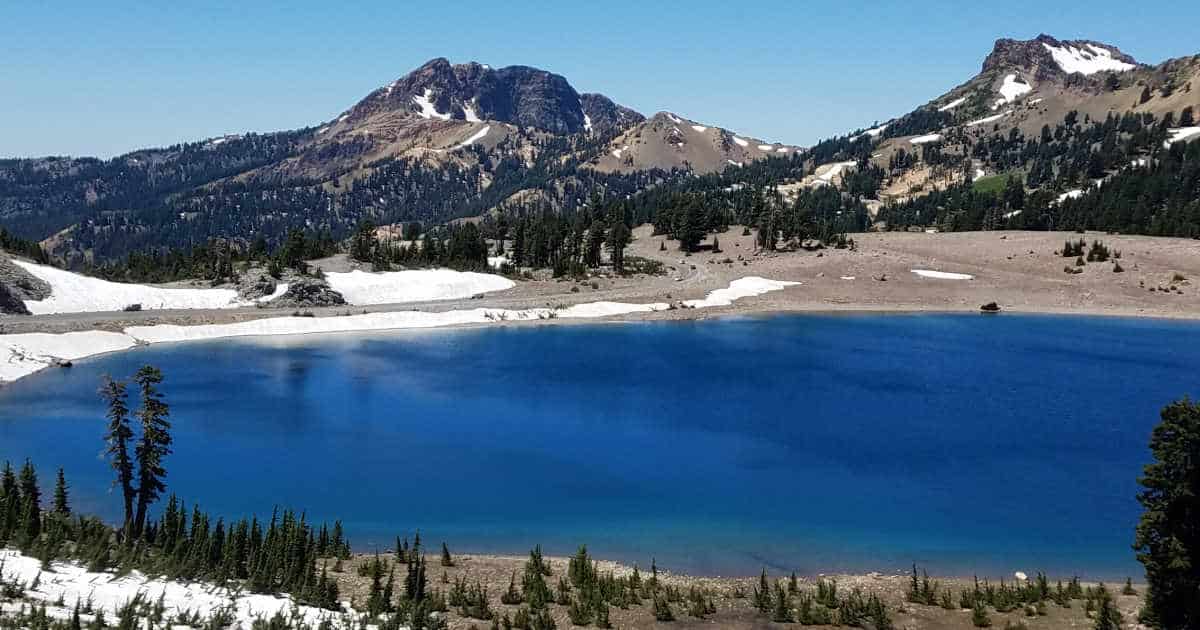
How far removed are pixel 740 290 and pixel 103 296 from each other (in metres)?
62.9

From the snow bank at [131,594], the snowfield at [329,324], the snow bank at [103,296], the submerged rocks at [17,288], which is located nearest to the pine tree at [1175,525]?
the snow bank at [131,594]

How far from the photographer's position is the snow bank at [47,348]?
54.4 meters

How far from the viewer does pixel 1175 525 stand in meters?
17.2

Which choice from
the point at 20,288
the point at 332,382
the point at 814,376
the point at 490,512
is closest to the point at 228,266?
the point at 20,288

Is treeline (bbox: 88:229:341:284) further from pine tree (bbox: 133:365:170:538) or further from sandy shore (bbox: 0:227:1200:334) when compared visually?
pine tree (bbox: 133:365:170:538)

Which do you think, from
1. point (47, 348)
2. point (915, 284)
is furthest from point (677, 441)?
point (915, 284)

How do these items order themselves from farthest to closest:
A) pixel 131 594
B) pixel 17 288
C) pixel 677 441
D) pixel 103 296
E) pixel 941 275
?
1. pixel 941 275
2. pixel 103 296
3. pixel 17 288
4. pixel 677 441
5. pixel 131 594

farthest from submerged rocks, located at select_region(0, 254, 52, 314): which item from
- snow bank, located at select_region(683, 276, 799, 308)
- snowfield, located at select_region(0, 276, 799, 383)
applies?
snow bank, located at select_region(683, 276, 799, 308)

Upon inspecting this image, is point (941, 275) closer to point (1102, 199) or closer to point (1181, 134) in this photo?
point (1102, 199)

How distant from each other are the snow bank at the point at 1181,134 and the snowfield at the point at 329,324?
143 metres

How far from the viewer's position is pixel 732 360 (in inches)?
2445

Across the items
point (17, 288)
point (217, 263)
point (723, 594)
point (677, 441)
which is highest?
point (217, 263)

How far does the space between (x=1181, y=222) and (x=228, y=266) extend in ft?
401

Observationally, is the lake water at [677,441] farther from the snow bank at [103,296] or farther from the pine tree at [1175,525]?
the snow bank at [103,296]
